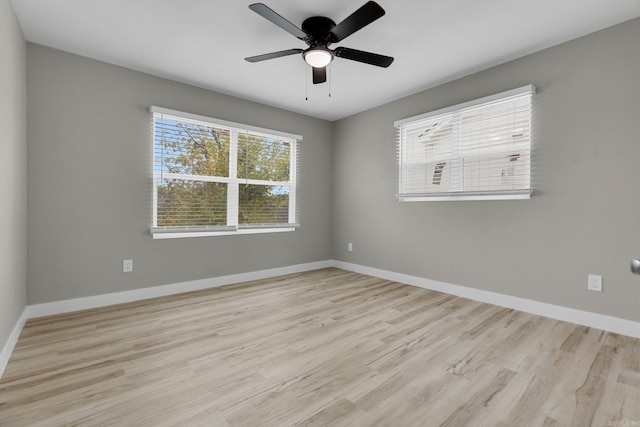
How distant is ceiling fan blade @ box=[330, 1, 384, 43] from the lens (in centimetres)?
179

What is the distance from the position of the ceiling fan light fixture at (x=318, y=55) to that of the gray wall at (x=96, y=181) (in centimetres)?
180

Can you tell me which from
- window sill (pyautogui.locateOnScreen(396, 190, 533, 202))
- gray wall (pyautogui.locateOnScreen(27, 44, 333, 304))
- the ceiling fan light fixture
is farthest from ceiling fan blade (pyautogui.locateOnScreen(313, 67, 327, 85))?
window sill (pyautogui.locateOnScreen(396, 190, 533, 202))

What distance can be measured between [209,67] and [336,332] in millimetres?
2921

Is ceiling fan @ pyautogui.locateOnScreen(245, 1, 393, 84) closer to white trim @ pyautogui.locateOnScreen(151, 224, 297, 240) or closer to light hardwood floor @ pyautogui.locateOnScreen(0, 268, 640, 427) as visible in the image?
white trim @ pyautogui.locateOnScreen(151, 224, 297, 240)

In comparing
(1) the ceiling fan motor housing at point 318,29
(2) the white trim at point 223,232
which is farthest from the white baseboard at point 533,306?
(1) the ceiling fan motor housing at point 318,29

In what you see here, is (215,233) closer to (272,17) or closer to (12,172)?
(12,172)

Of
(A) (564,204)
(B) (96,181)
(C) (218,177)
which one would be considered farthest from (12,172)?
(A) (564,204)

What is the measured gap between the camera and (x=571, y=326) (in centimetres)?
251

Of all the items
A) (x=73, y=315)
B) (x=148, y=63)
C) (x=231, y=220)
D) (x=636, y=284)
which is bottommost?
(x=73, y=315)

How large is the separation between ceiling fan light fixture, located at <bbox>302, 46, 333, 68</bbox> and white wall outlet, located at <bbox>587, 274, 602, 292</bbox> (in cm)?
286

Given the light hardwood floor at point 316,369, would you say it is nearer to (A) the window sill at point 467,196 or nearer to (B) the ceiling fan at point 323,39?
(A) the window sill at point 467,196

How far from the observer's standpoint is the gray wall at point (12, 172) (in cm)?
189

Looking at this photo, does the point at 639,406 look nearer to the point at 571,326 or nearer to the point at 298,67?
the point at 571,326

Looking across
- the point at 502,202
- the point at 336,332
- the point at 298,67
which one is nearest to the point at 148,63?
the point at 298,67
